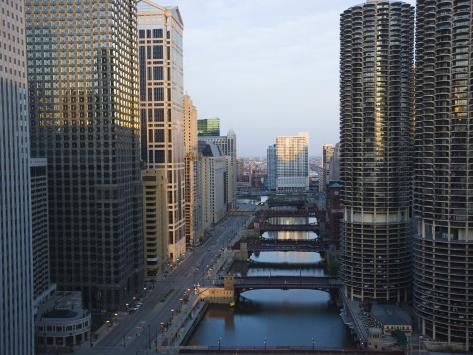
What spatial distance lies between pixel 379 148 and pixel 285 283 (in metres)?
38.4

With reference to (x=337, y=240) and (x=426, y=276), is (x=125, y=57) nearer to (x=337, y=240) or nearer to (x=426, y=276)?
(x=426, y=276)

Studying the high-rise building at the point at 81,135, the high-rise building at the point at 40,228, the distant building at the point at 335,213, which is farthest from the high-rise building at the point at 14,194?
the distant building at the point at 335,213

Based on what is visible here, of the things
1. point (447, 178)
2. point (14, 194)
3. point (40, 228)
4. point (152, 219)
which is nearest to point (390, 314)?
point (447, 178)

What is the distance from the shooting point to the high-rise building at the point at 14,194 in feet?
264

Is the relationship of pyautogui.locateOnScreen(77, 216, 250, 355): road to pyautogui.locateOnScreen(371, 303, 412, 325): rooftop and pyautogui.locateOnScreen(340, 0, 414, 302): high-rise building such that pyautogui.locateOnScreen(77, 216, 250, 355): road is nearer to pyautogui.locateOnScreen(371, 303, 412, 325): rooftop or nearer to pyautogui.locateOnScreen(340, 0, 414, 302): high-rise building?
pyautogui.locateOnScreen(340, 0, 414, 302): high-rise building

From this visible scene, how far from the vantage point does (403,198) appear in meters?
128

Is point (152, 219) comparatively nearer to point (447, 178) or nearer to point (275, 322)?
point (275, 322)

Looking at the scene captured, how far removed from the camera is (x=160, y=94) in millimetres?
169375

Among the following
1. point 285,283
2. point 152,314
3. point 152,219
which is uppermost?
point 152,219

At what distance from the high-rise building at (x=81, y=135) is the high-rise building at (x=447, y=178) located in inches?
2235

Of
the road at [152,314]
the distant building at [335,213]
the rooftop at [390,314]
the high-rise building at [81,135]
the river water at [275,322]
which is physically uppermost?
the high-rise building at [81,135]

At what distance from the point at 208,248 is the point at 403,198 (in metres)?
85.7

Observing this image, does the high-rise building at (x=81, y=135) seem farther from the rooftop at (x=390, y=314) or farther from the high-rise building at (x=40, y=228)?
the rooftop at (x=390, y=314)

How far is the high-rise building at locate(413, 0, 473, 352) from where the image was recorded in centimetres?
9775
